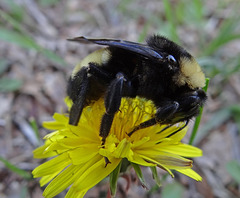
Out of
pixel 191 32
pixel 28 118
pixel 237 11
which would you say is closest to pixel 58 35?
pixel 28 118

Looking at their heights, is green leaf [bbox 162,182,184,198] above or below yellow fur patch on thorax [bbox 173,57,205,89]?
below

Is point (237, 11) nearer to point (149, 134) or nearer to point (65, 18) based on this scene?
point (65, 18)

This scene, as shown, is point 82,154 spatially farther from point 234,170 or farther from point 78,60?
point 78,60

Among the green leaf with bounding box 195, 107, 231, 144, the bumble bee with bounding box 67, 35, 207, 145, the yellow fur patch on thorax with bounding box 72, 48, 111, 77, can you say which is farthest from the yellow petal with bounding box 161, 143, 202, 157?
the green leaf with bounding box 195, 107, 231, 144

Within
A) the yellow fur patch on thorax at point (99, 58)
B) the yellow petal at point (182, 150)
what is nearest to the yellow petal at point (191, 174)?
the yellow petal at point (182, 150)

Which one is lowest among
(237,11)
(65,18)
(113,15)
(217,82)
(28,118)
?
(28,118)

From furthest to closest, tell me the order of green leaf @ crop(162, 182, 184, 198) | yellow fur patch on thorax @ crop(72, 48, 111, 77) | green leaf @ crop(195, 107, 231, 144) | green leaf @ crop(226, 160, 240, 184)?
green leaf @ crop(195, 107, 231, 144) → green leaf @ crop(226, 160, 240, 184) → green leaf @ crop(162, 182, 184, 198) → yellow fur patch on thorax @ crop(72, 48, 111, 77)

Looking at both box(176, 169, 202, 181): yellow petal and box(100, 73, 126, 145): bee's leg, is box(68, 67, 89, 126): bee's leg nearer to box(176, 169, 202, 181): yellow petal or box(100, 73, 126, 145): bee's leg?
box(100, 73, 126, 145): bee's leg
